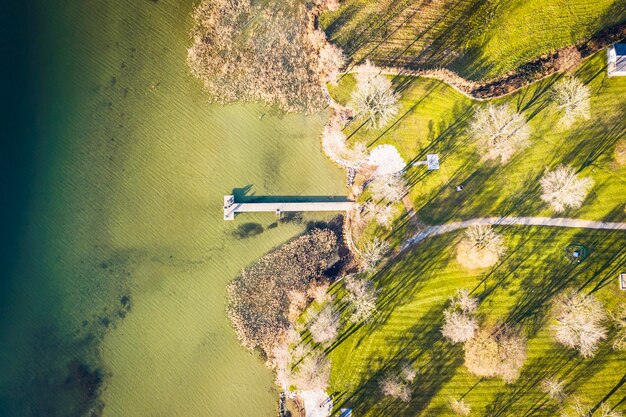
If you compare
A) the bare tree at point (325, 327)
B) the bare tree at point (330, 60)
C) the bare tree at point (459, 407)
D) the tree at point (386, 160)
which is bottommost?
the bare tree at point (459, 407)

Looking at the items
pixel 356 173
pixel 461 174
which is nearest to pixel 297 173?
pixel 356 173

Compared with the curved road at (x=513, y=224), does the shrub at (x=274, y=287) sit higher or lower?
higher

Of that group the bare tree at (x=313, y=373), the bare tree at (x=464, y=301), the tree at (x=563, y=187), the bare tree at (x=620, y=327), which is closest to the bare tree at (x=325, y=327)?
the bare tree at (x=313, y=373)

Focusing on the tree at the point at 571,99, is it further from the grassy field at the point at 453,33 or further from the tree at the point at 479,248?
the tree at the point at 479,248

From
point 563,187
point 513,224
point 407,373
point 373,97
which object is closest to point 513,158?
point 563,187

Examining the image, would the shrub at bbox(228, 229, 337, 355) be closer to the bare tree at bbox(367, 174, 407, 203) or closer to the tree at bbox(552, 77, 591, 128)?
the bare tree at bbox(367, 174, 407, 203)

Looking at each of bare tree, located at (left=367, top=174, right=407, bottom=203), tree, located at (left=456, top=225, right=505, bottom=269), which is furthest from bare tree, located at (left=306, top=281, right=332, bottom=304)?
tree, located at (left=456, top=225, right=505, bottom=269)
